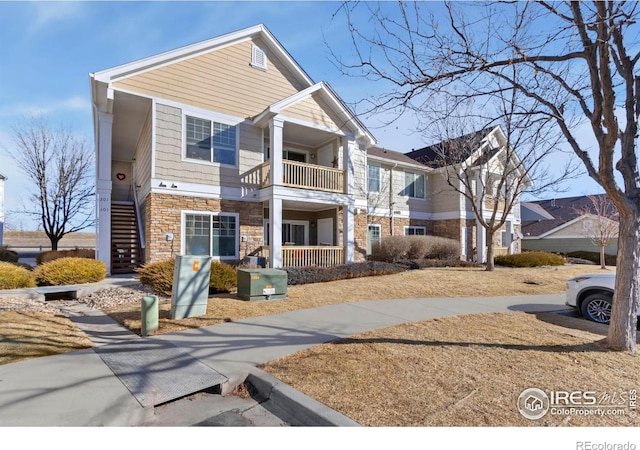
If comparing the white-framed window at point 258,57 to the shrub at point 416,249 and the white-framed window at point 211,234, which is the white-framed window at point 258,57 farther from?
the shrub at point 416,249

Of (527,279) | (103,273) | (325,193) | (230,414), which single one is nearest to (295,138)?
(325,193)

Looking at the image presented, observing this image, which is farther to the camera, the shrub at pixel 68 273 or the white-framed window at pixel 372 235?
the white-framed window at pixel 372 235

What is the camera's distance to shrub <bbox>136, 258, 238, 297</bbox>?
8891mm

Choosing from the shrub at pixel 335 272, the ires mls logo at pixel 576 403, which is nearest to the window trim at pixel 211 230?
the shrub at pixel 335 272

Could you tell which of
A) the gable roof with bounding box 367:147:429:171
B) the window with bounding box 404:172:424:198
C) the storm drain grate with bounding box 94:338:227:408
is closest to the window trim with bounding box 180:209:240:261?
the storm drain grate with bounding box 94:338:227:408

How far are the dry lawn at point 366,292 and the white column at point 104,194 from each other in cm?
509

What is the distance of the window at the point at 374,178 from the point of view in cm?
1941

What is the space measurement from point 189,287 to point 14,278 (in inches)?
271

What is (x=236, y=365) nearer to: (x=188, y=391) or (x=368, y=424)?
(x=188, y=391)

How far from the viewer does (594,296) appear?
7.30m

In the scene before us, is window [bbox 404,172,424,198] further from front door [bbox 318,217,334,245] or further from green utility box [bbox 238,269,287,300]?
green utility box [bbox 238,269,287,300]

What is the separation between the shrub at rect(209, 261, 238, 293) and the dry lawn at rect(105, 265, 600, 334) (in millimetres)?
333

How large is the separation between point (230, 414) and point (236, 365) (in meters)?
1.04

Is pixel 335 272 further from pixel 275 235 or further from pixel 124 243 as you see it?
pixel 124 243
